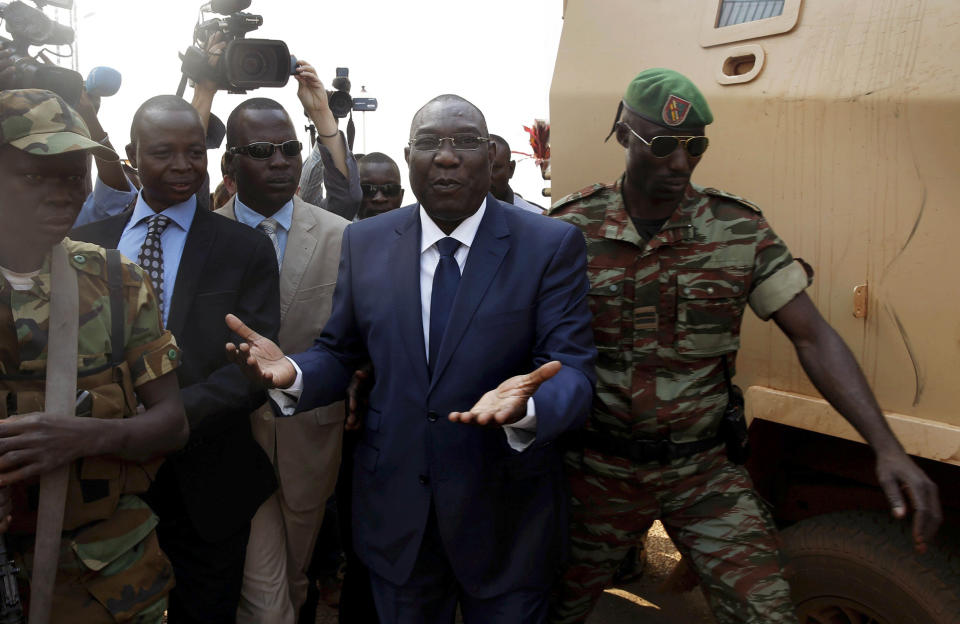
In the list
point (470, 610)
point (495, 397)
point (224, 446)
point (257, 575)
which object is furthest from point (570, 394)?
point (257, 575)

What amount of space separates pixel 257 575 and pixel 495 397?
1.49 m

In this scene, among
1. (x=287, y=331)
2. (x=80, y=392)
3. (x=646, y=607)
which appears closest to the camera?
(x=80, y=392)

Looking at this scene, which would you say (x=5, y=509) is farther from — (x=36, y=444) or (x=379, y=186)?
(x=379, y=186)

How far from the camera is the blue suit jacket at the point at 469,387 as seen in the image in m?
2.28

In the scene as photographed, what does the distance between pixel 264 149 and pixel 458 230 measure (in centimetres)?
120

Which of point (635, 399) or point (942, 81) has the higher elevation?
point (942, 81)

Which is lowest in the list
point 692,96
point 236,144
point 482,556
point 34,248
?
point 482,556

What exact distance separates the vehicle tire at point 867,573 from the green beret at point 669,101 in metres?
1.39

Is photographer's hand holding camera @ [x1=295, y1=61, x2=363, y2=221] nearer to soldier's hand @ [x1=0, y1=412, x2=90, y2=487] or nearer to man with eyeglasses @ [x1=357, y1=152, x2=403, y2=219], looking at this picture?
man with eyeglasses @ [x1=357, y1=152, x2=403, y2=219]

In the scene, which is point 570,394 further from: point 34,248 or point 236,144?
point 236,144

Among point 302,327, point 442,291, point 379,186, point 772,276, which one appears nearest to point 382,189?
point 379,186

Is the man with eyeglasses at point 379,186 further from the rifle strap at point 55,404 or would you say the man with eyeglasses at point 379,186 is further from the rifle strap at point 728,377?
the rifle strap at point 55,404

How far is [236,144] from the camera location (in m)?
3.33

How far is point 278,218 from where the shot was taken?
10.7 ft
